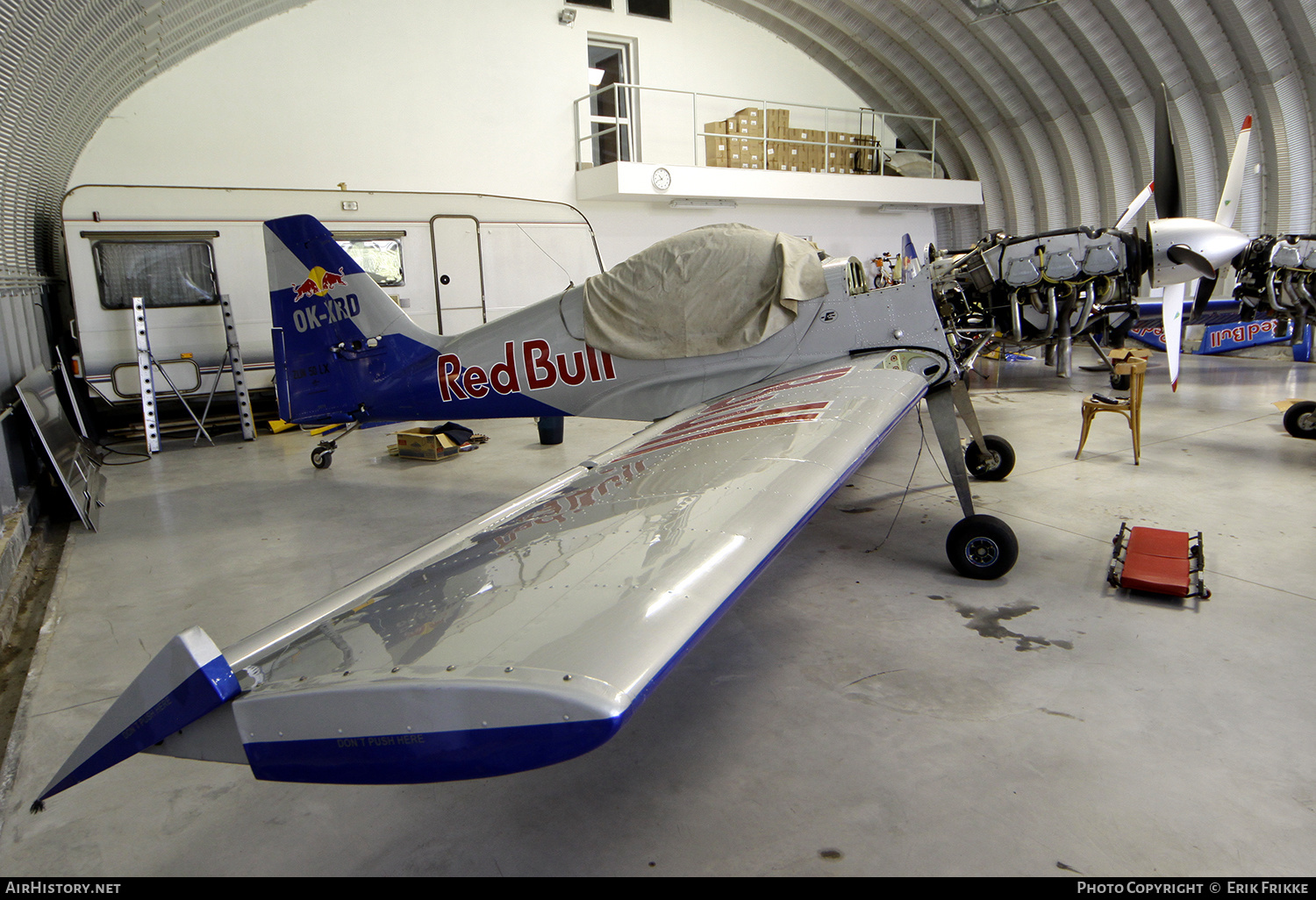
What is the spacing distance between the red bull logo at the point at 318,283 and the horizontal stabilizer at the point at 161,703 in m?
5.53

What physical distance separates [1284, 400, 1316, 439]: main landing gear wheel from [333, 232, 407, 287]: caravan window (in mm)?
10459

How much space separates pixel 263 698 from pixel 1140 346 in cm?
1639

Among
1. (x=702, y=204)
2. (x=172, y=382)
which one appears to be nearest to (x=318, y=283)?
(x=172, y=382)

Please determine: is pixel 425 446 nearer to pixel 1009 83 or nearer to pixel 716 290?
pixel 716 290

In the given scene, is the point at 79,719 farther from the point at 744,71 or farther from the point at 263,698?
the point at 744,71

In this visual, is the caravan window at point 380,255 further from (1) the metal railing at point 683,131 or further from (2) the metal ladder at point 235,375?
(1) the metal railing at point 683,131

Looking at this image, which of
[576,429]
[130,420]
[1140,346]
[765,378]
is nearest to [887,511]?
[765,378]

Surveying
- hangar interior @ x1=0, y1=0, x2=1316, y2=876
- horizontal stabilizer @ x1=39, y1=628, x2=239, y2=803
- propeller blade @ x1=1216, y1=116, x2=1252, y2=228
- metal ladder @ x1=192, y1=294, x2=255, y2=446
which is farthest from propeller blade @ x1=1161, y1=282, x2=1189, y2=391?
metal ladder @ x1=192, y1=294, x2=255, y2=446

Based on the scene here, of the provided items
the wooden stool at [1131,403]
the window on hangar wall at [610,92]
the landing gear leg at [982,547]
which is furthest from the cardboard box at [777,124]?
the landing gear leg at [982,547]

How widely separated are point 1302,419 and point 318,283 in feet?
31.9

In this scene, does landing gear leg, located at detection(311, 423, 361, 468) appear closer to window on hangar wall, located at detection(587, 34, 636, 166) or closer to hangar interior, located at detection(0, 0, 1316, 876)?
hangar interior, located at detection(0, 0, 1316, 876)

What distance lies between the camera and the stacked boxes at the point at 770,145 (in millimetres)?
15703

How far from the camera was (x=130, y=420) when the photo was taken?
10391 millimetres

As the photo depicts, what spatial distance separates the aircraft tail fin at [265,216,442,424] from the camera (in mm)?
6430
